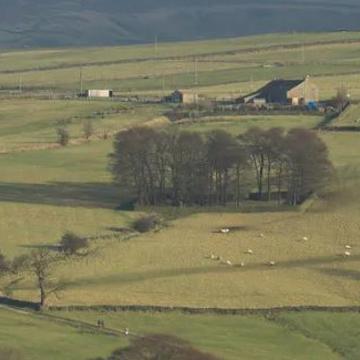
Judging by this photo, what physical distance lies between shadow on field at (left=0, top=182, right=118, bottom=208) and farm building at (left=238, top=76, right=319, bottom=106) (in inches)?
1315

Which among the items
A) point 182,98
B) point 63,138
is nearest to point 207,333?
point 63,138

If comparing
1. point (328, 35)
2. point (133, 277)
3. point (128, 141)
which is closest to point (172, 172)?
point (128, 141)

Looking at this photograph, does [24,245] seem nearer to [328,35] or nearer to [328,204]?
[328,204]

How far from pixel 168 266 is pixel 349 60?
83.9m

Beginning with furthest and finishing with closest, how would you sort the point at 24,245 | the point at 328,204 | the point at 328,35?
1. the point at 328,35
2. the point at 328,204
3. the point at 24,245

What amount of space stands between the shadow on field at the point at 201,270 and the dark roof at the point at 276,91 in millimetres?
45943

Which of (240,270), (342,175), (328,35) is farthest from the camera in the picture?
(328,35)

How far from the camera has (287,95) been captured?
76438mm

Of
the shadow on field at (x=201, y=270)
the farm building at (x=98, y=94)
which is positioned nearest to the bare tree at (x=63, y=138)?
the shadow on field at (x=201, y=270)

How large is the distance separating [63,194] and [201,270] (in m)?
11.7

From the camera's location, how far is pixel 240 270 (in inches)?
1182

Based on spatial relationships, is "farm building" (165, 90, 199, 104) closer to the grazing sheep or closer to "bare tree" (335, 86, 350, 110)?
"bare tree" (335, 86, 350, 110)

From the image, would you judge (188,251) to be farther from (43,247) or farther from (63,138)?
(63,138)

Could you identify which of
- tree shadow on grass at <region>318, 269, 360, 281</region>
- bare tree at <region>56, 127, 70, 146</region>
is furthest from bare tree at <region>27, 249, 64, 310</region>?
bare tree at <region>56, 127, 70, 146</region>
